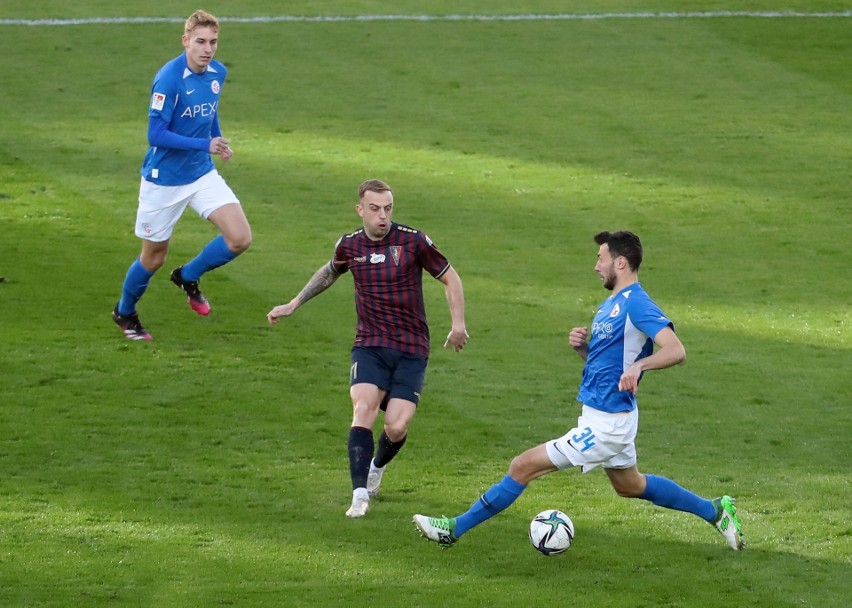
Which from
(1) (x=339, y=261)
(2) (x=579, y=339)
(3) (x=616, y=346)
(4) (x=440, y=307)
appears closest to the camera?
(3) (x=616, y=346)

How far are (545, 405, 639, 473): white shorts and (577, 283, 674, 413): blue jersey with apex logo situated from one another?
2.0 inches

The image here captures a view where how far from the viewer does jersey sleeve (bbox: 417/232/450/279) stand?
329 inches

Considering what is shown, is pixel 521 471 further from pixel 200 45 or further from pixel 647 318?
pixel 200 45

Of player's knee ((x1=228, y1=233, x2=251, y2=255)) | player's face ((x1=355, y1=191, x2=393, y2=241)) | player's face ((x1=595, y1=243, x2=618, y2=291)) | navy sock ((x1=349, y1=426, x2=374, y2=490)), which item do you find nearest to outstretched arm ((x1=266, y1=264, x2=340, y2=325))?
player's face ((x1=355, y1=191, x2=393, y2=241))

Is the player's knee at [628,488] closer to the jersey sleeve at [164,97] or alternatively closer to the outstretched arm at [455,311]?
the outstretched arm at [455,311]

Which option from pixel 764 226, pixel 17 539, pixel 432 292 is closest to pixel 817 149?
pixel 764 226

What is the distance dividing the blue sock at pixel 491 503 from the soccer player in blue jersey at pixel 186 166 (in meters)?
4.15

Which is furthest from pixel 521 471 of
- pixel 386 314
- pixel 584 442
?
pixel 386 314

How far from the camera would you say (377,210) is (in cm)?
815

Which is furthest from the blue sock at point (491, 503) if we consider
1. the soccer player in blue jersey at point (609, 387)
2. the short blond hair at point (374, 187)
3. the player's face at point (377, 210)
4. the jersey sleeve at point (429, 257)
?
the short blond hair at point (374, 187)

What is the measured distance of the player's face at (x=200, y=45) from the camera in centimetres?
1060

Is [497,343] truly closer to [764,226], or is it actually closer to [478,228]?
[478,228]

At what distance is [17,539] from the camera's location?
Answer: 7.79 m

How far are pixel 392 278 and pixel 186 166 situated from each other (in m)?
3.41
